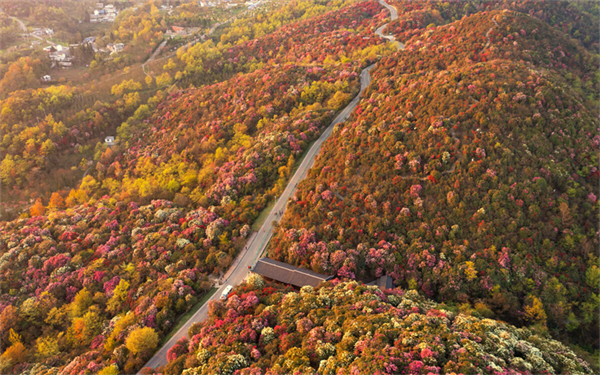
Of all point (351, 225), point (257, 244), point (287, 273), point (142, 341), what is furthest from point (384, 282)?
point (142, 341)

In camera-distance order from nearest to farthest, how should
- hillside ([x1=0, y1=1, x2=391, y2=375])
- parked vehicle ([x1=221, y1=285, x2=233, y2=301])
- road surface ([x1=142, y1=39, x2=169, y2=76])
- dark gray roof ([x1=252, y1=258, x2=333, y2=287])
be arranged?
dark gray roof ([x1=252, y1=258, x2=333, y2=287]), parked vehicle ([x1=221, y1=285, x2=233, y2=301]), hillside ([x1=0, y1=1, x2=391, y2=375]), road surface ([x1=142, y1=39, x2=169, y2=76])

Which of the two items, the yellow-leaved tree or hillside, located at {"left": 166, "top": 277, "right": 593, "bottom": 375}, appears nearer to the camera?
hillside, located at {"left": 166, "top": 277, "right": 593, "bottom": 375}

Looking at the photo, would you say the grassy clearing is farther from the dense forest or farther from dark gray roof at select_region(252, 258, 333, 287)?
dark gray roof at select_region(252, 258, 333, 287)

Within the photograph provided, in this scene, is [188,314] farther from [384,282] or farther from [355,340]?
[384,282]

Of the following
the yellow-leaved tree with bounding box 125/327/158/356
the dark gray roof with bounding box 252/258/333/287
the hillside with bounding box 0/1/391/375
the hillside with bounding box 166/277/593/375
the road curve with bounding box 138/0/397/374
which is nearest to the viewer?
the hillside with bounding box 166/277/593/375

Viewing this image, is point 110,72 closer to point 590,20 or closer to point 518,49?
point 518,49

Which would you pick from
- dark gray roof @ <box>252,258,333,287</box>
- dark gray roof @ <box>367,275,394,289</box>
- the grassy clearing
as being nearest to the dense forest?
the grassy clearing
